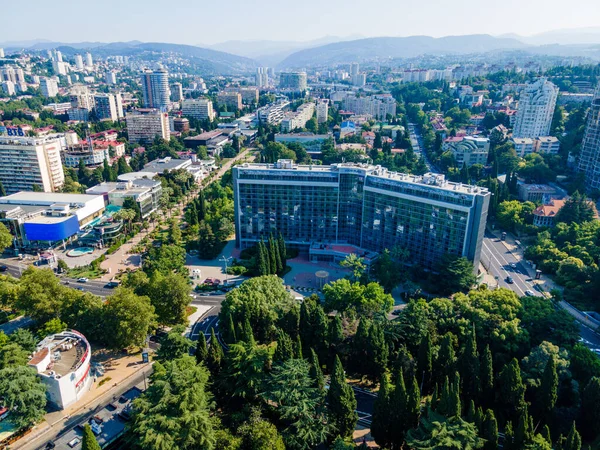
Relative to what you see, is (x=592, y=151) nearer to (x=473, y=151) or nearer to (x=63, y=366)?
(x=473, y=151)

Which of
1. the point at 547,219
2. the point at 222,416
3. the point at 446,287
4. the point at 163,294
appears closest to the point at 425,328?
the point at 446,287

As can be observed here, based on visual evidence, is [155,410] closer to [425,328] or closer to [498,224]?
[425,328]

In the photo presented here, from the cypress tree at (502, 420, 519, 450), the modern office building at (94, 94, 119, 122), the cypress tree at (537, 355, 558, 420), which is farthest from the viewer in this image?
the modern office building at (94, 94, 119, 122)

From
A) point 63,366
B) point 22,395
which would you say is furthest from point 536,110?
point 22,395

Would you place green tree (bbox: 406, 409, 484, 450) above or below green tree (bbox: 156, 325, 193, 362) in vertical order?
above

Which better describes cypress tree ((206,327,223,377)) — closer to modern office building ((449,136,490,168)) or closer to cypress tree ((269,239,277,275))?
cypress tree ((269,239,277,275))

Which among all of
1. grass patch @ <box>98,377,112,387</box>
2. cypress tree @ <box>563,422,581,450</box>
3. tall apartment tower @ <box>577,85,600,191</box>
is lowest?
grass patch @ <box>98,377,112,387</box>

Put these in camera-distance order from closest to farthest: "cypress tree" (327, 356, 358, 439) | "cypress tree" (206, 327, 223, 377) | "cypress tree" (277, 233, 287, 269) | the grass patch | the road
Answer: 1. "cypress tree" (327, 356, 358, 439)
2. "cypress tree" (206, 327, 223, 377)
3. the grass patch
4. the road
5. "cypress tree" (277, 233, 287, 269)

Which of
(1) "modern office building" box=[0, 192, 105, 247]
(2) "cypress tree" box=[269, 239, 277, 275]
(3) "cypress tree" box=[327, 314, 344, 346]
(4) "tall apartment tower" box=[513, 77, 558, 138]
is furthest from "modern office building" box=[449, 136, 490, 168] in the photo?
(1) "modern office building" box=[0, 192, 105, 247]
